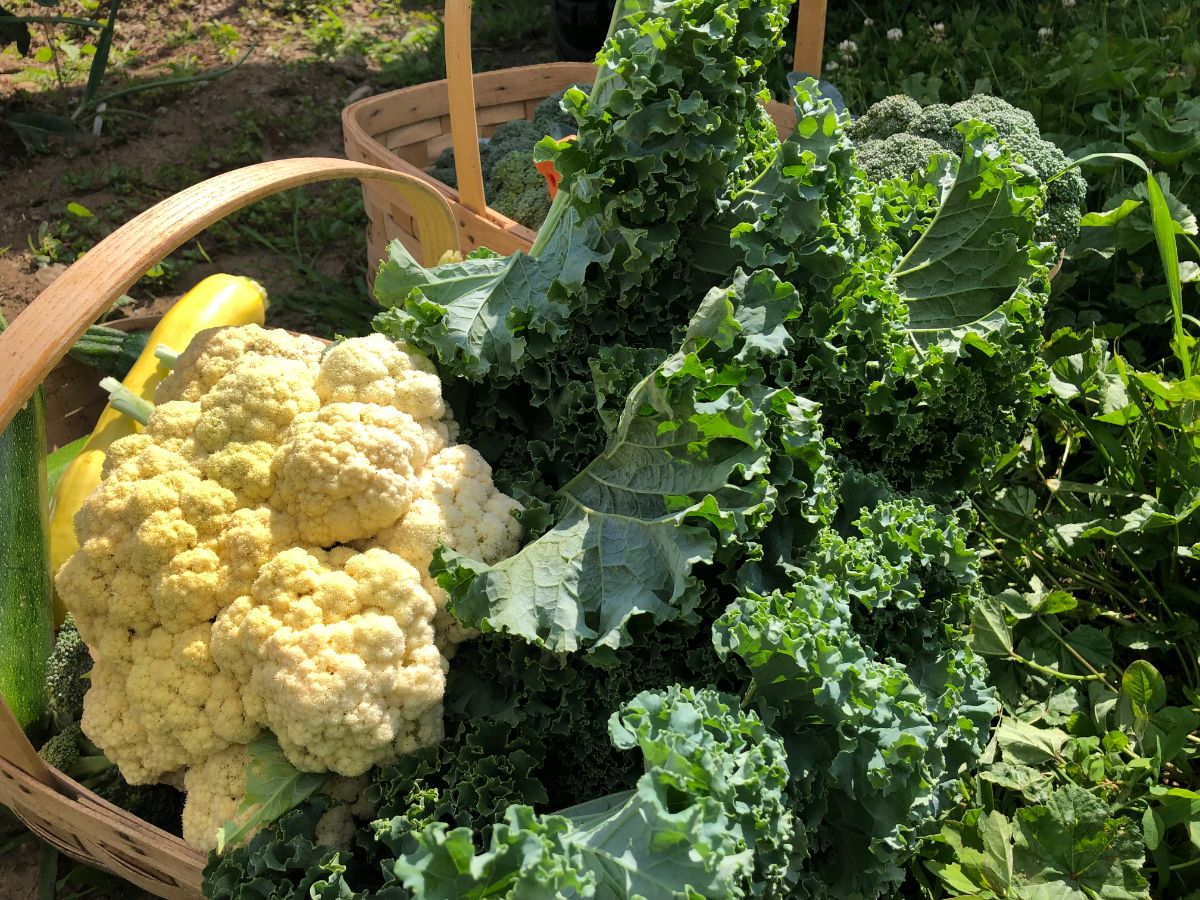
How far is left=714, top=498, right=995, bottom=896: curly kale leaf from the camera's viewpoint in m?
1.67

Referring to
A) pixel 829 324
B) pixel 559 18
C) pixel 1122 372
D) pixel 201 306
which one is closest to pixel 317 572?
pixel 829 324

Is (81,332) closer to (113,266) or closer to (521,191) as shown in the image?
(113,266)

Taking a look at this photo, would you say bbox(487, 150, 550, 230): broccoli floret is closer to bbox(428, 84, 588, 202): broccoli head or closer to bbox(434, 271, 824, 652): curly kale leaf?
bbox(428, 84, 588, 202): broccoli head

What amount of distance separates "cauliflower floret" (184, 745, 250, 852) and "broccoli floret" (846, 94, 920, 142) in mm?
2609

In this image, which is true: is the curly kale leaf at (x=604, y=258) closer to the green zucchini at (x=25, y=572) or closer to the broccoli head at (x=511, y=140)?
the green zucchini at (x=25, y=572)

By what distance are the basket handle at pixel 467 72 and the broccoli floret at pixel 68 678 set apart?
159cm

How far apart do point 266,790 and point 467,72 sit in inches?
72.7

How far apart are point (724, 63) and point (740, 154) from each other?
0.80 ft

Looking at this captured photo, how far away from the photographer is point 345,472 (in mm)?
1904

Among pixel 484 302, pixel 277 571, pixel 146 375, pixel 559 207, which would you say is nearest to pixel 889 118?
pixel 559 207

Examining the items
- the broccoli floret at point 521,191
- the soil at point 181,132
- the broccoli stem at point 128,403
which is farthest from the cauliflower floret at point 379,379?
the soil at point 181,132

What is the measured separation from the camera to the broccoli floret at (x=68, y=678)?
235cm

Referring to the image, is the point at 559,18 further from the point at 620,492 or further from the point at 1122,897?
the point at 1122,897

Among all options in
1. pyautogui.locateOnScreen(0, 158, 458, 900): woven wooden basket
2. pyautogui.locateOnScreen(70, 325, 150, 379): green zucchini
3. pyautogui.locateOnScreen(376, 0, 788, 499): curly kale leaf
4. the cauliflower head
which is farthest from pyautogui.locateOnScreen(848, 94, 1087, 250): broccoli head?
pyautogui.locateOnScreen(70, 325, 150, 379): green zucchini
